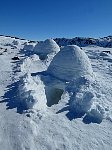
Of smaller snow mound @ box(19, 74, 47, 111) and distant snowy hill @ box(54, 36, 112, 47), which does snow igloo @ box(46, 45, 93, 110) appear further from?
distant snowy hill @ box(54, 36, 112, 47)

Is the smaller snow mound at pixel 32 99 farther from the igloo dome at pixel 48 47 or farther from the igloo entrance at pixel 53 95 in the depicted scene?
the igloo dome at pixel 48 47

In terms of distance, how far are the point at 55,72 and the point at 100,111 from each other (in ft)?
22.0

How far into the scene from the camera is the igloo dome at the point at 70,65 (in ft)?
57.0

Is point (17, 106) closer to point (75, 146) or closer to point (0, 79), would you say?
point (75, 146)

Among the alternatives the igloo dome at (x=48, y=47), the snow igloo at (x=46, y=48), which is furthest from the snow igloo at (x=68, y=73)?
the igloo dome at (x=48, y=47)

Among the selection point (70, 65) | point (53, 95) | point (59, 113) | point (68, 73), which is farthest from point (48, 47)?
point (59, 113)

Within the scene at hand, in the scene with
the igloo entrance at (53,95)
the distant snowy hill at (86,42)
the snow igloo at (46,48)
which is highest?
the igloo entrance at (53,95)

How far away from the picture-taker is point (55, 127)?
10633mm

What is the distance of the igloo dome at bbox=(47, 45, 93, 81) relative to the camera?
57.0 ft

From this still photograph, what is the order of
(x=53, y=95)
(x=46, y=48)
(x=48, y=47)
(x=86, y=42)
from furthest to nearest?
(x=86, y=42) < (x=46, y=48) < (x=48, y=47) < (x=53, y=95)

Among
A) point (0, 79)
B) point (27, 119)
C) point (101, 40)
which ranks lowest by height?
point (101, 40)

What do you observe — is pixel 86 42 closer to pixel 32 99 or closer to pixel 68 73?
pixel 68 73

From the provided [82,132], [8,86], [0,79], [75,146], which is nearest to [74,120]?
[82,132]

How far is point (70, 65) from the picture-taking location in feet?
58.3
